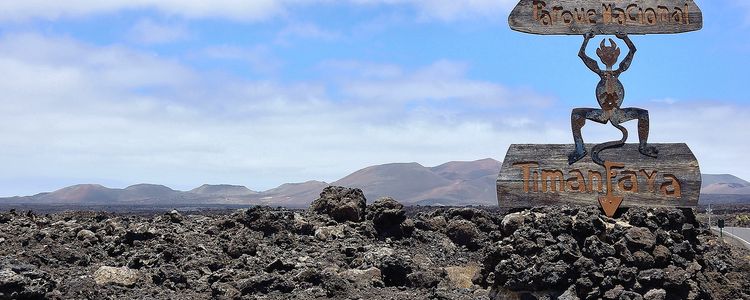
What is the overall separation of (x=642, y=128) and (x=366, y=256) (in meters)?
6.45

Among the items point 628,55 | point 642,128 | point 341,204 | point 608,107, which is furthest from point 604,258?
point 341,204

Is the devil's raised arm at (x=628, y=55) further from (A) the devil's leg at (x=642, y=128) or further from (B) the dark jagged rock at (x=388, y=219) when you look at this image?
(B) the dark jagged rock at (x=388, y=219)

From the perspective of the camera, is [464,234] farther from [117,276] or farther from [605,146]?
[605,146]

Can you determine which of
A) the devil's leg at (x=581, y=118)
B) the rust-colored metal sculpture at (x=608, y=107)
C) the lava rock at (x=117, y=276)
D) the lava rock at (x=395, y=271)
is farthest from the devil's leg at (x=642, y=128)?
the lava rock at (x=117, y=276)

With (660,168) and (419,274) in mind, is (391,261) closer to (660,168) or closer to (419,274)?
(419,274)

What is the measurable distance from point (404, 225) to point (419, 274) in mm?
3537

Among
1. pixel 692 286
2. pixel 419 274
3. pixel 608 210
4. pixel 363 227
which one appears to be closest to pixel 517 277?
pixel 608 210

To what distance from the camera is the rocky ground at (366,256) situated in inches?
273

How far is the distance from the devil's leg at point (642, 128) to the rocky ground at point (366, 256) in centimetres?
56

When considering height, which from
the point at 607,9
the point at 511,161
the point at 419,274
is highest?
the point at 607,9

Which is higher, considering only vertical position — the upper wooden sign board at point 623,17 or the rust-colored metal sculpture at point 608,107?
the upper wooden sign board at point 623,17

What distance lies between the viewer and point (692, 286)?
6742 mm

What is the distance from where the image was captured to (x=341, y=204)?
15531mm

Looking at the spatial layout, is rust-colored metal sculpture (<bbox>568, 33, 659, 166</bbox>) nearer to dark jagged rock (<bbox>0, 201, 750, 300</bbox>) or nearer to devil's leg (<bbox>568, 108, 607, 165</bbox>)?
devil's leg (<bbox>568, 108, 607, 165</bbox>)
